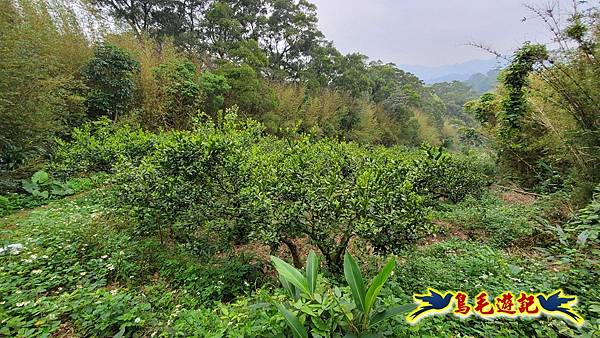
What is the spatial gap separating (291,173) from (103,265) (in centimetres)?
187

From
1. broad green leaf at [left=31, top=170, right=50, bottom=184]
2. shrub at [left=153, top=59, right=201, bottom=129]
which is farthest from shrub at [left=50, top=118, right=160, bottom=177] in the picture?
shrub at [left=153, top=59, right=201, bottom=129]

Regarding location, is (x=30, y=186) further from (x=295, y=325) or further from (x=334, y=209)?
(x=295, y=325)

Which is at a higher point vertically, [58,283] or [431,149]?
[431,149]

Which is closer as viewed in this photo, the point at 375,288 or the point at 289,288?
the point at 375,288

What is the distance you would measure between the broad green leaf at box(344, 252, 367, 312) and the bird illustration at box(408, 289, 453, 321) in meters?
0.22

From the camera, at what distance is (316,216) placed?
2.30m

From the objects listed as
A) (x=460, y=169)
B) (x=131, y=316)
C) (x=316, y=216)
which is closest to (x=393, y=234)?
(x=316, y=216)

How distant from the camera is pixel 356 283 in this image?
46.6 inches

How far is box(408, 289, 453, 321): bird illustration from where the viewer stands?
3.79ft

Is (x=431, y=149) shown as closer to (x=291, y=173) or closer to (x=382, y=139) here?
(x=291, y=173)

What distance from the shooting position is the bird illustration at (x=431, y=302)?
1.15 m

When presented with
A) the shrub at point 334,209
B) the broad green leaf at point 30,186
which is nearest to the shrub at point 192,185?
the shrub at point 334,209

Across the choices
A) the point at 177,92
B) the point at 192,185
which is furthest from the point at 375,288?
the point at 177,92

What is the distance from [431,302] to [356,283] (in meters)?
0.33
